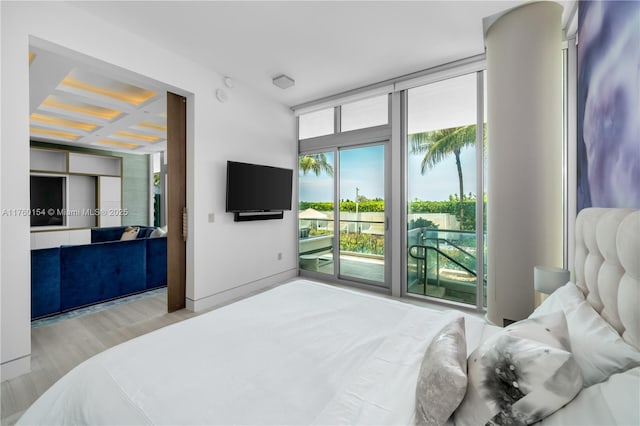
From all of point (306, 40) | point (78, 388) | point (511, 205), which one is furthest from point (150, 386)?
point (306, 40)

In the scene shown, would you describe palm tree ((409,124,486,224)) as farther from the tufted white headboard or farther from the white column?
the tufted white headboard

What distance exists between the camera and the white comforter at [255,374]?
2.94 feet

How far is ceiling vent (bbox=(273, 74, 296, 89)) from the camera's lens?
3459 millimetres

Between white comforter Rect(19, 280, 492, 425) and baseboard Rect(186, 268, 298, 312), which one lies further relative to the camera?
baseboard Rect(186, 268, 298, 312)

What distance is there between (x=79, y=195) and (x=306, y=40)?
6313mm

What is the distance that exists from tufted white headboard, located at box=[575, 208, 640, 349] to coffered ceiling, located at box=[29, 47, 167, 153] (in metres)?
3.73

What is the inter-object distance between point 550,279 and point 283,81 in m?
3.38

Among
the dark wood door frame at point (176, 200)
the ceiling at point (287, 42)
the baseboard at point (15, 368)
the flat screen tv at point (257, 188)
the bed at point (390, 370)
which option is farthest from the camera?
the flat screen tv at point (257, 188)

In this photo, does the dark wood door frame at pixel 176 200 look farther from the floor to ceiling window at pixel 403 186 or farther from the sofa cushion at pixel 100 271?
the floor to ceiling window at pixel 403 186

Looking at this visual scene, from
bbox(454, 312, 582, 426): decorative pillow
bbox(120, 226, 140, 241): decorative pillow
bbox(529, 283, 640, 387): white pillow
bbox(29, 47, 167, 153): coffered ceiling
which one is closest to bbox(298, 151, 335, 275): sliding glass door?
bbox(29, 47, 167, 153): coffered ceiling

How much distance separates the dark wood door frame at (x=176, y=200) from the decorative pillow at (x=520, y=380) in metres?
3.15

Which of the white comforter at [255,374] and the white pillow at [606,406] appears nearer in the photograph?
the white pillow at [606,406]

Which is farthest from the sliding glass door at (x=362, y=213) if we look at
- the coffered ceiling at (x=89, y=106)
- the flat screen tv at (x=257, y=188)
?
the coffered ceiling at (x=89, y=106)

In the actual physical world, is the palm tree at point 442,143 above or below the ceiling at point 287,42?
below
